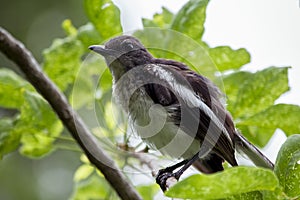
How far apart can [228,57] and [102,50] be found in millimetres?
863

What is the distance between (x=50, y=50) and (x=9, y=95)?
0.36 m

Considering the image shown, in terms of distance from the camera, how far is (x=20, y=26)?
897 centimetres

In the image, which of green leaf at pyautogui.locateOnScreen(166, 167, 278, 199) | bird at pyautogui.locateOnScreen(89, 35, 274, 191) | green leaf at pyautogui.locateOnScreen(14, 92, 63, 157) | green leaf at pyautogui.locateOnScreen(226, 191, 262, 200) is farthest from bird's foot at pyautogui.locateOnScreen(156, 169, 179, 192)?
green leaf at pyautogui.locateOnScreen(166, 167, 278, 199)

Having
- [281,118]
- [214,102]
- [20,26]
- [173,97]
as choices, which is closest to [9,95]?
[173,97]

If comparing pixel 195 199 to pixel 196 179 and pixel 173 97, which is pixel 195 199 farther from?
pixel 173 97

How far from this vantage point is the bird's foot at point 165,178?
3.19 m

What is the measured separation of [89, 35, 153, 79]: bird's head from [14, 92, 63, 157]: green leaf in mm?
592

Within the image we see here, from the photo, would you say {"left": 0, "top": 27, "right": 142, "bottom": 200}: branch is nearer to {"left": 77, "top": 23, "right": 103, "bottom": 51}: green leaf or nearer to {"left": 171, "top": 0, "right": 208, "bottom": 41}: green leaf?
{"left": 77, "top": 23, "right": 103, "bottom": 51}: green leaf

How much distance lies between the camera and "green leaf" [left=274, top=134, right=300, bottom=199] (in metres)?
2.11

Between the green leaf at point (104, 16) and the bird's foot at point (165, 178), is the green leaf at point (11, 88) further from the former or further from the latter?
the bird's foot at point (165, 178)

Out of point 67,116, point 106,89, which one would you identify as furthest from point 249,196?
point 106,89

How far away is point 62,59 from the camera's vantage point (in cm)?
335

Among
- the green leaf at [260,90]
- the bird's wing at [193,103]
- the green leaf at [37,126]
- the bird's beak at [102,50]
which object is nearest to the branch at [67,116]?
the green leaf at [37,126]

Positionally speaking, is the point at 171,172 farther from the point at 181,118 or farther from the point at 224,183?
the point at 224,183
